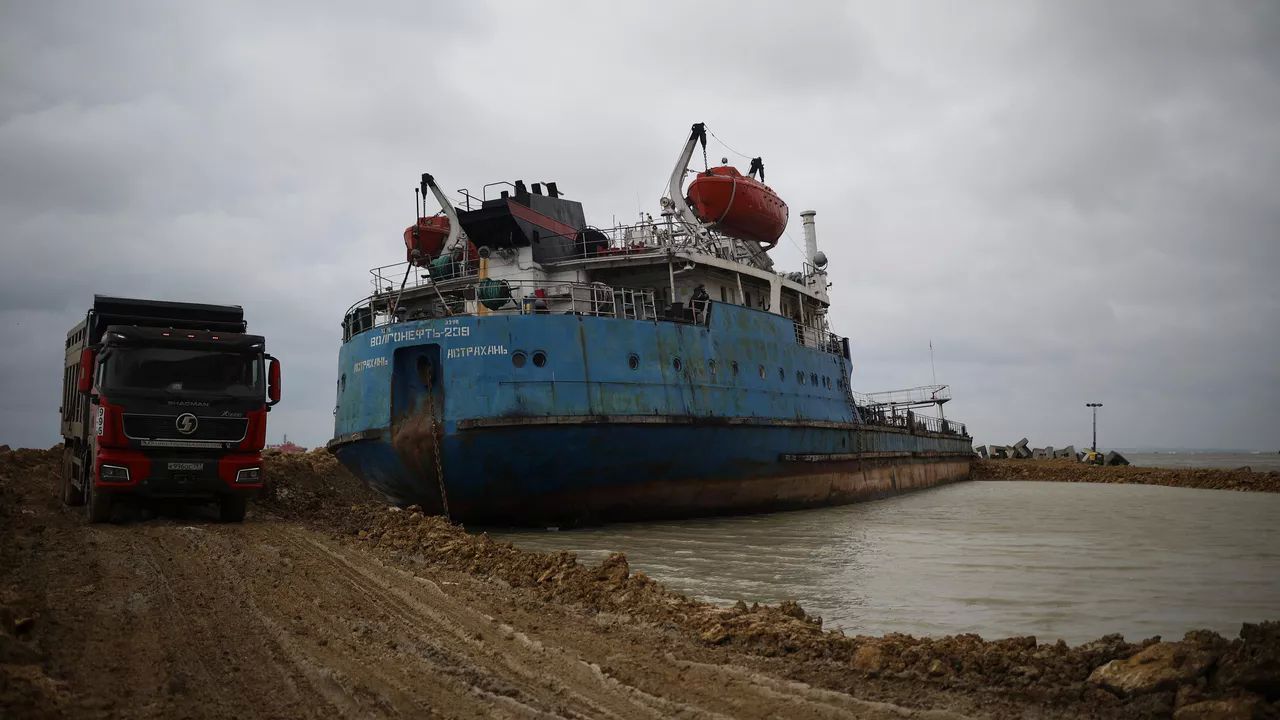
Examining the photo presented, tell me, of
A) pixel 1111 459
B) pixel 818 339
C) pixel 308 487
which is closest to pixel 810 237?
pixel 818 339

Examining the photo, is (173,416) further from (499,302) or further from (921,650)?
(921,650)

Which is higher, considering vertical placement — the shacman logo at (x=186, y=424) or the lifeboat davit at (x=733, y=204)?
the lifeboat davit at (x=733, y=204)

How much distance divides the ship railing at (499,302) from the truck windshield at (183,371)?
10.3 feet

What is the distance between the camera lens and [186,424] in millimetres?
9586

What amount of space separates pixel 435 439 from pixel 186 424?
346 cm

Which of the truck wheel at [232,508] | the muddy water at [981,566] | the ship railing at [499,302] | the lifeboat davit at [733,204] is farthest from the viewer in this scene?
the lifeboat davit at [733,204]

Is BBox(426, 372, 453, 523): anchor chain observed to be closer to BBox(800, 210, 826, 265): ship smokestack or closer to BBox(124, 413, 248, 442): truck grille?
BBox(124, 413, 248, 442): truck grille

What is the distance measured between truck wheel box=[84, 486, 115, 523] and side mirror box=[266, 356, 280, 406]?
2052 mm

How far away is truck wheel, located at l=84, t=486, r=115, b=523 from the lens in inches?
369

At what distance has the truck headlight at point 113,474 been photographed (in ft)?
30.1

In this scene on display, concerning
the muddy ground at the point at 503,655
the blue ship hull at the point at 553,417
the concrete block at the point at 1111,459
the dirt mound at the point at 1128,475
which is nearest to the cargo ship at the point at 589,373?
the blue ship hull at the point at 553,417

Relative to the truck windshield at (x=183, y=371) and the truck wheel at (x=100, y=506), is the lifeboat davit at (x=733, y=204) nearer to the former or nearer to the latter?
the truck windshield at (x=183, y=371)

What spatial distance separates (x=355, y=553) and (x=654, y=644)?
4.28 m

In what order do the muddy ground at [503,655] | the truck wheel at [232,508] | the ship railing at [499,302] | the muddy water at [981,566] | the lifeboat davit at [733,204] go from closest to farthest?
the muddy ground at [503,655]
the muddy water at [981,566]
the truck wheel at [232,508]
the ship railing at [499,302]
the lifeboat davit at [733,204]
